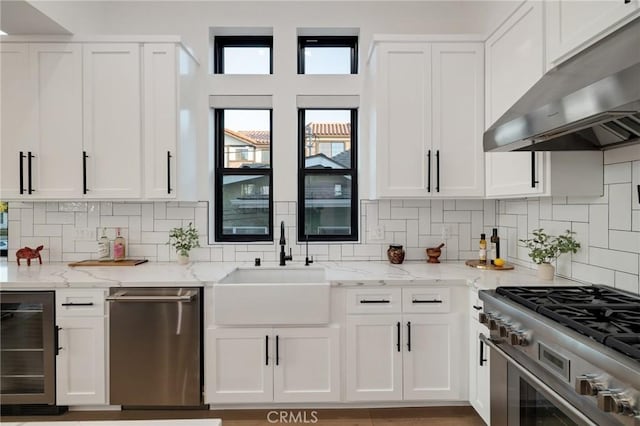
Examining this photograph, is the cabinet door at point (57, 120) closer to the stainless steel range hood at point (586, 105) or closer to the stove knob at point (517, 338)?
the stainless steel range hood at point (586, 105)

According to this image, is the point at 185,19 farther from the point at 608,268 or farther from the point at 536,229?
the point at 608,268

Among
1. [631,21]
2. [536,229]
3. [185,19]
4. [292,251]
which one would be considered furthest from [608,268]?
[185,19]

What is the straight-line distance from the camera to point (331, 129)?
10.8 ft

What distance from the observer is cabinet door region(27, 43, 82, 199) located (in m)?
2.71

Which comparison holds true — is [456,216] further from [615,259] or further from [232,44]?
[232,44]

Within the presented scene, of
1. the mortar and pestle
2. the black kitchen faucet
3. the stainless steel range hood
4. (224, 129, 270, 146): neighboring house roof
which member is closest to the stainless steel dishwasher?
the black kitchen faucet

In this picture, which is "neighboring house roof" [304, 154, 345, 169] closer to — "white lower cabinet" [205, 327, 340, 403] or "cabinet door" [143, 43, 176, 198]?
"cabinet door" [143, 43, 176, 198]

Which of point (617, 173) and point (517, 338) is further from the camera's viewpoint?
point (617, 173)

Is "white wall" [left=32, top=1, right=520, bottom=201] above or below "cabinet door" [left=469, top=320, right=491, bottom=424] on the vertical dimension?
above


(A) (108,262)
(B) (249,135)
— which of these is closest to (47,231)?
(A) (108,262)

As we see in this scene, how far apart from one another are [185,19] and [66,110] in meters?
1.21

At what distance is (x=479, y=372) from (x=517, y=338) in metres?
0.83

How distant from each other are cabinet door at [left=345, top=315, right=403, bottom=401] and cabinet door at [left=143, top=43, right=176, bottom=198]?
1658mm

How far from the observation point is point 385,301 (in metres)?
2.43
